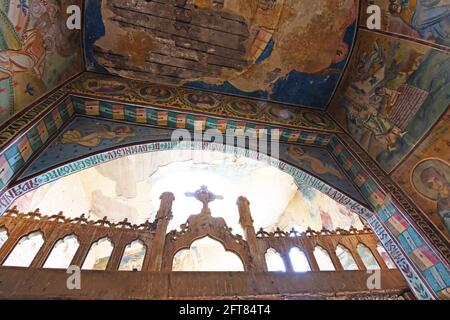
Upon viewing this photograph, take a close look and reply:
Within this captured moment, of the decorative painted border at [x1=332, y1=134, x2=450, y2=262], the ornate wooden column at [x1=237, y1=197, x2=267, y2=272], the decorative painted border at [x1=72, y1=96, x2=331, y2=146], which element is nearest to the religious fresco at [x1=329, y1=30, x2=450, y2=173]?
the decorative painted border at [x1=332, y1=134, x2=450, y2=262]

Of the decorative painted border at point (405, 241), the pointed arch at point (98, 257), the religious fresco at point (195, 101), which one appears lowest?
the decorative painted border at point (405, 241)

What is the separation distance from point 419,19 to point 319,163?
292 centimetres

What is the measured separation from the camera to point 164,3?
16.6 ft

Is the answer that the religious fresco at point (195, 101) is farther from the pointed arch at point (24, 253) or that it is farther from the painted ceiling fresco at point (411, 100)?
the pointed arch at point (24, 253)

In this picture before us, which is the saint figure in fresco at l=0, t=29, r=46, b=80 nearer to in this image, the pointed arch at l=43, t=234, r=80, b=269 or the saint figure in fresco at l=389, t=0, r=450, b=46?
the pointed arch at l=43, t=234, r=80, b=269

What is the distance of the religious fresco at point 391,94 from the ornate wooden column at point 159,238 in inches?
156

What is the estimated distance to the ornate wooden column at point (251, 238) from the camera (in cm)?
372

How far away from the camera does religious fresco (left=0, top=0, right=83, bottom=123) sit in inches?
140

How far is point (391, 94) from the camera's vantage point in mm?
4977

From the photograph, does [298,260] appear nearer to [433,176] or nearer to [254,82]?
[433,176]

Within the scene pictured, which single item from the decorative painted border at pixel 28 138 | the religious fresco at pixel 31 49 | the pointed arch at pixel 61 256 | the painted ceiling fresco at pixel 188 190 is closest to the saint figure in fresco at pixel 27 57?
the religious fresco at pixel 31 49

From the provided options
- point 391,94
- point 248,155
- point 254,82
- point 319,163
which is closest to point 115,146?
point 248,155
